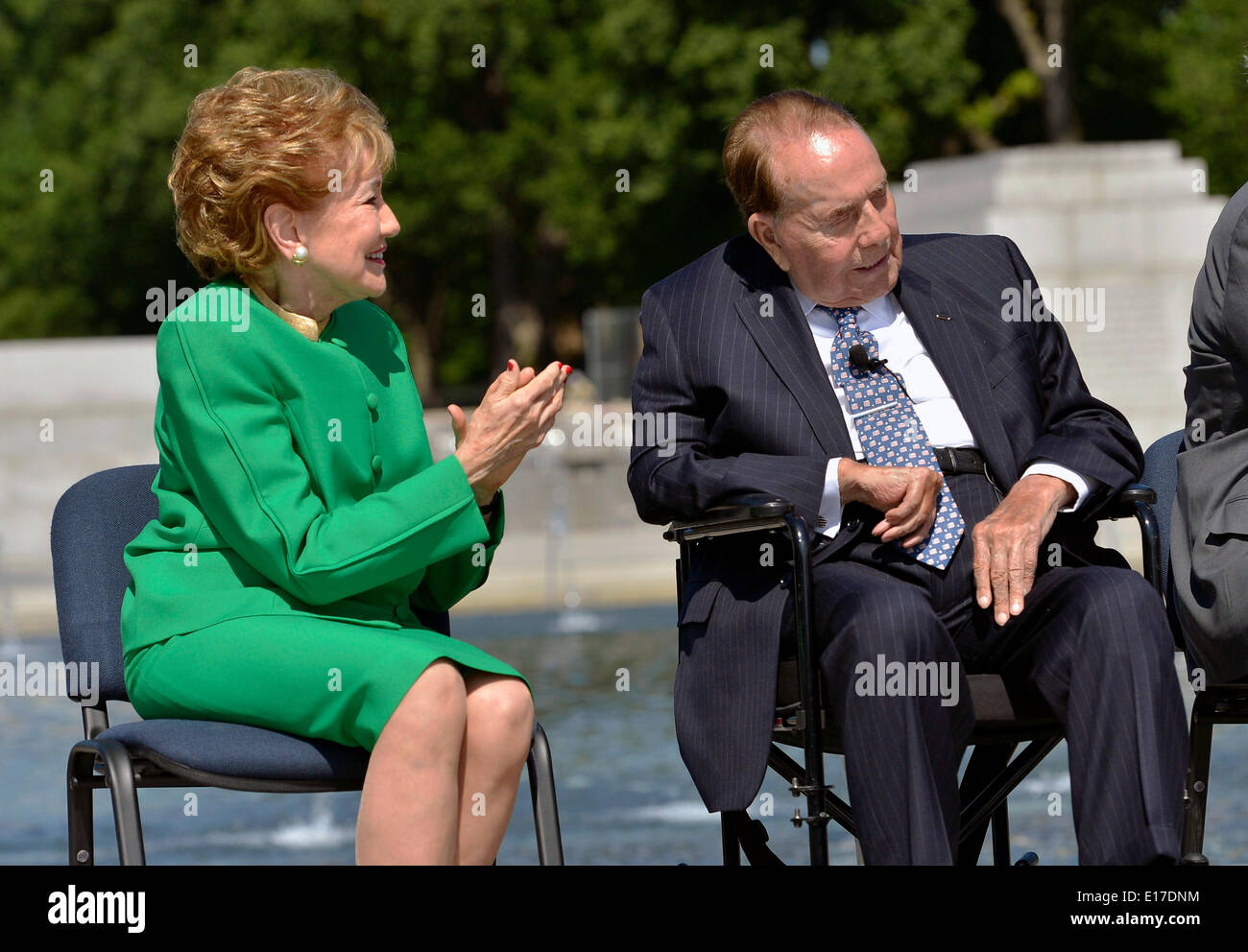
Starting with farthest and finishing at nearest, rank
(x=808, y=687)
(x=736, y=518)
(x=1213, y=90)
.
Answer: (x=1213, y=90)
(x=736, y=518)
(x=808, y=687)

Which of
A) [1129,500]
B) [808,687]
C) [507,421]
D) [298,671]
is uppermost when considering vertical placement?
A: [507,421]

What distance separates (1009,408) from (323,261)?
1.38 meters

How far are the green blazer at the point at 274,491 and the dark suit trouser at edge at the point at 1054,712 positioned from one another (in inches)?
27.2

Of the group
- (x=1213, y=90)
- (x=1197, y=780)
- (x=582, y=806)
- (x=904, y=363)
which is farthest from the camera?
(x=1213, y=90)

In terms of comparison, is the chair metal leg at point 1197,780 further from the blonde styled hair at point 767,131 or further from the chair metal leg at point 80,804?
the chair metal leg at point 80,804

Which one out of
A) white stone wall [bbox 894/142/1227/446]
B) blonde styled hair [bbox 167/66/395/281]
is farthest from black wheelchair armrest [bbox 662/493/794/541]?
white stone wall [bbox 894/142/1227/446]

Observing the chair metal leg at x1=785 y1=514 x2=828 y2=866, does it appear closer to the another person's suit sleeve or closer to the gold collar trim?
the another person's suit sleeve

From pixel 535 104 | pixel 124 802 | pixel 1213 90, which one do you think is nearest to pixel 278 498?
pixel 124 802

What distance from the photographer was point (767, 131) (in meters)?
3.37

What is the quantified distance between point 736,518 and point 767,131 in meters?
0.81

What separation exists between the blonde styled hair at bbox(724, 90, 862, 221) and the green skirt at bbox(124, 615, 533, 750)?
1141 mm

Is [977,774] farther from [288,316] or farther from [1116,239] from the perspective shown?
[1116,239]
